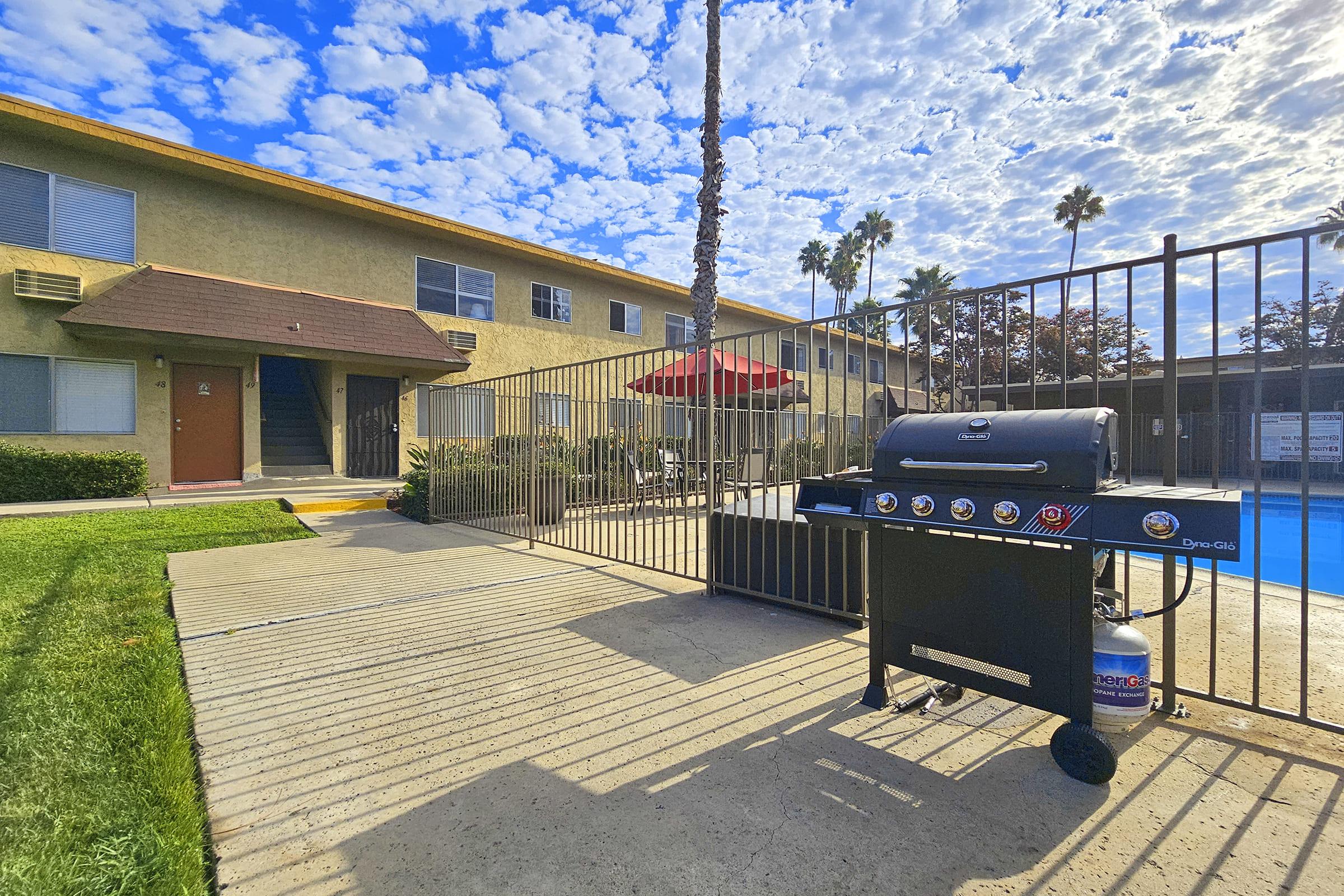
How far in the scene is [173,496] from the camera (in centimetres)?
970

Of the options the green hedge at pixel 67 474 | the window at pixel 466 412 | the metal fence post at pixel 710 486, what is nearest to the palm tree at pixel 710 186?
the window at pixel 466 412

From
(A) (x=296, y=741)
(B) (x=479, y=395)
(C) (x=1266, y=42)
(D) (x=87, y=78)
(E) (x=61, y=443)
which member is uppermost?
(D) (x=87, y=78)

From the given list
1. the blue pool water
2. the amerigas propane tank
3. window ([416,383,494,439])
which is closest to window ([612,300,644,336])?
window ([416,383,494,439])

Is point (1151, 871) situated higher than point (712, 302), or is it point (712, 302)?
point (712, 302)

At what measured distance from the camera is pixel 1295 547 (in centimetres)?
754

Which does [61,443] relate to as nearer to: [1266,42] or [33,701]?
[33,701]

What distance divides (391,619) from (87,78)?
12.0m

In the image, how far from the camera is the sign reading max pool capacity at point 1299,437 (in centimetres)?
219

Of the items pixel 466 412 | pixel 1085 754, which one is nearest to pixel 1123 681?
pixel 1085 754

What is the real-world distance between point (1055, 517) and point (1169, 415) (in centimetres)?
113

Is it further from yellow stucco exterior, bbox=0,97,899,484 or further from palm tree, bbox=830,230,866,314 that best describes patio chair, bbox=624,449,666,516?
palm tree, bbox=830,230,866,314

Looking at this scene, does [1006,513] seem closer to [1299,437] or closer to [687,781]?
[1299,437]

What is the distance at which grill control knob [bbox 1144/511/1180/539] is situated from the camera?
178cm

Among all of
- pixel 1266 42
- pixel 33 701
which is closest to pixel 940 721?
pixel 33 701
